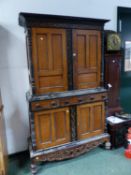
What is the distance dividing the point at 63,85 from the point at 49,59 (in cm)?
37

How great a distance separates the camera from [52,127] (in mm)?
2129

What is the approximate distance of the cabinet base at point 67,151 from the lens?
2.07 m

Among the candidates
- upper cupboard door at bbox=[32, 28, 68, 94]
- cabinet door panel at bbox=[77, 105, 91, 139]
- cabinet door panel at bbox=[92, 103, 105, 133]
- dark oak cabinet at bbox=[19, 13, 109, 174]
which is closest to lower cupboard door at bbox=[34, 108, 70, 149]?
dark oak cabinet at bbox=[19, 13, 109, 174]

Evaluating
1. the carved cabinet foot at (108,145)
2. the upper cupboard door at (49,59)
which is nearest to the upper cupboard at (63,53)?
the upper cupboard door at (49,59)

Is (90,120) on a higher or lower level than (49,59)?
lower

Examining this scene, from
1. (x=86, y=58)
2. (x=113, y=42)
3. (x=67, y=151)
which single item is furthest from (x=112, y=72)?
(x=67, y=151)

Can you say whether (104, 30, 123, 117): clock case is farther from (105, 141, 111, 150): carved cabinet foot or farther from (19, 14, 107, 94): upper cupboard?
(105, 141, 111, 150): carved cabinet foot

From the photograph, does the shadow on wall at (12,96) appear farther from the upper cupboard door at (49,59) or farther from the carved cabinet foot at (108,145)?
the carved cabinet foot at (108,145)

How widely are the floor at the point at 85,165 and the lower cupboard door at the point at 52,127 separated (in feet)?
1.04

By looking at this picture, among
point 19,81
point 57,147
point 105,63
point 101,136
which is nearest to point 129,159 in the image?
point 101,136

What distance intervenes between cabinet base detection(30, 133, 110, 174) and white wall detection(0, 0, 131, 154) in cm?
48

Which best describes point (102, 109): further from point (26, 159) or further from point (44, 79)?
point (26, 159)

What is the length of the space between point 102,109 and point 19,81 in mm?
1229

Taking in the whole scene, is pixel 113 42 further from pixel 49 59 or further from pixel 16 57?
pixel 16 57
